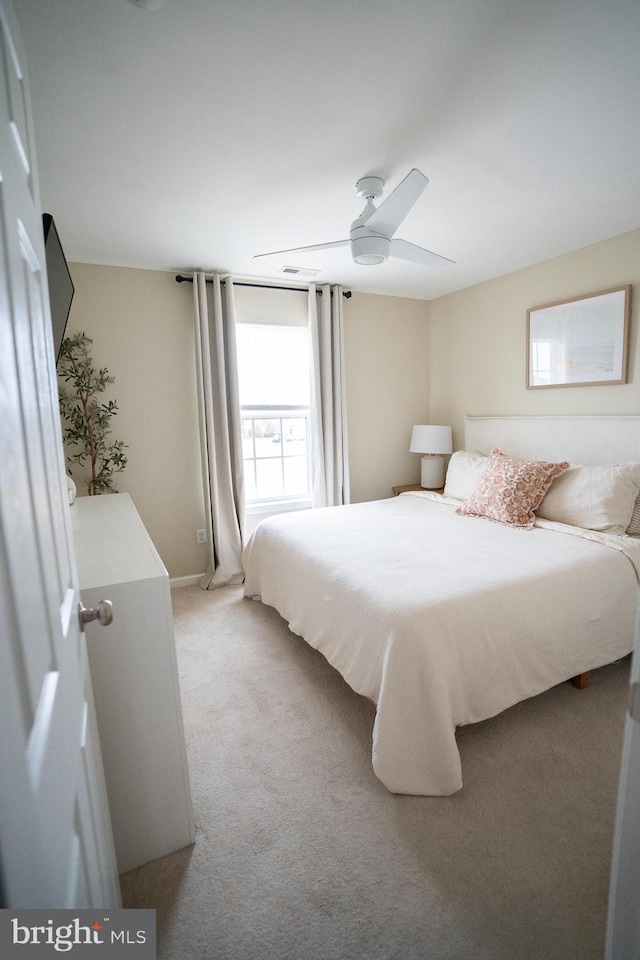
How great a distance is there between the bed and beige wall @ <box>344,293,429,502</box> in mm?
1322

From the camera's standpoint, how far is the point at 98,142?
1798 mm

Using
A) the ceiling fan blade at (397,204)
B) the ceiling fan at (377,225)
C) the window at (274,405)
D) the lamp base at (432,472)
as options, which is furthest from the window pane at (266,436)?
the ceiling fan blade at (397,204)

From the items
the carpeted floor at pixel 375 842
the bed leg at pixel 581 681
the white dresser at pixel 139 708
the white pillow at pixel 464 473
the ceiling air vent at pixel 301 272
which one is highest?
the ceiling air vent at pixel 301 272

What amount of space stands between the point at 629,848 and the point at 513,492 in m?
2.46

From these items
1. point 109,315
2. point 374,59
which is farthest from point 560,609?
point 109,315

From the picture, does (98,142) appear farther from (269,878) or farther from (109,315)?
(269,878)

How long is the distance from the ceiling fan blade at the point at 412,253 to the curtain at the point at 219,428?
1614mm

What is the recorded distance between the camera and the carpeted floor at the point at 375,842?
47.7 inches

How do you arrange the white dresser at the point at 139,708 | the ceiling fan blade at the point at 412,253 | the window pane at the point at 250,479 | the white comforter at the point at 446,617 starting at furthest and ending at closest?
the window pane at the point at 250,479 → the ceiling fan blade at the point at 412,253 → the white comforter at the point at 446,617 → the white dresser at the point at 139,708

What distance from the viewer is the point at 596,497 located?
→ 8.73 feet

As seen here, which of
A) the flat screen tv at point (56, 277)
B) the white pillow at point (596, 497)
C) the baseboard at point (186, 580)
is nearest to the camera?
the flat screen tv at point (56, 277)

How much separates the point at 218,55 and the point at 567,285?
284cm

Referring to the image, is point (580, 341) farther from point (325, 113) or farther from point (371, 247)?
point (325, 113)

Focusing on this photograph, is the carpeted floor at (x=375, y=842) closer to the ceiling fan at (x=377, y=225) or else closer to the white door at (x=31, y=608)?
the white door at (x=31, y=608)
